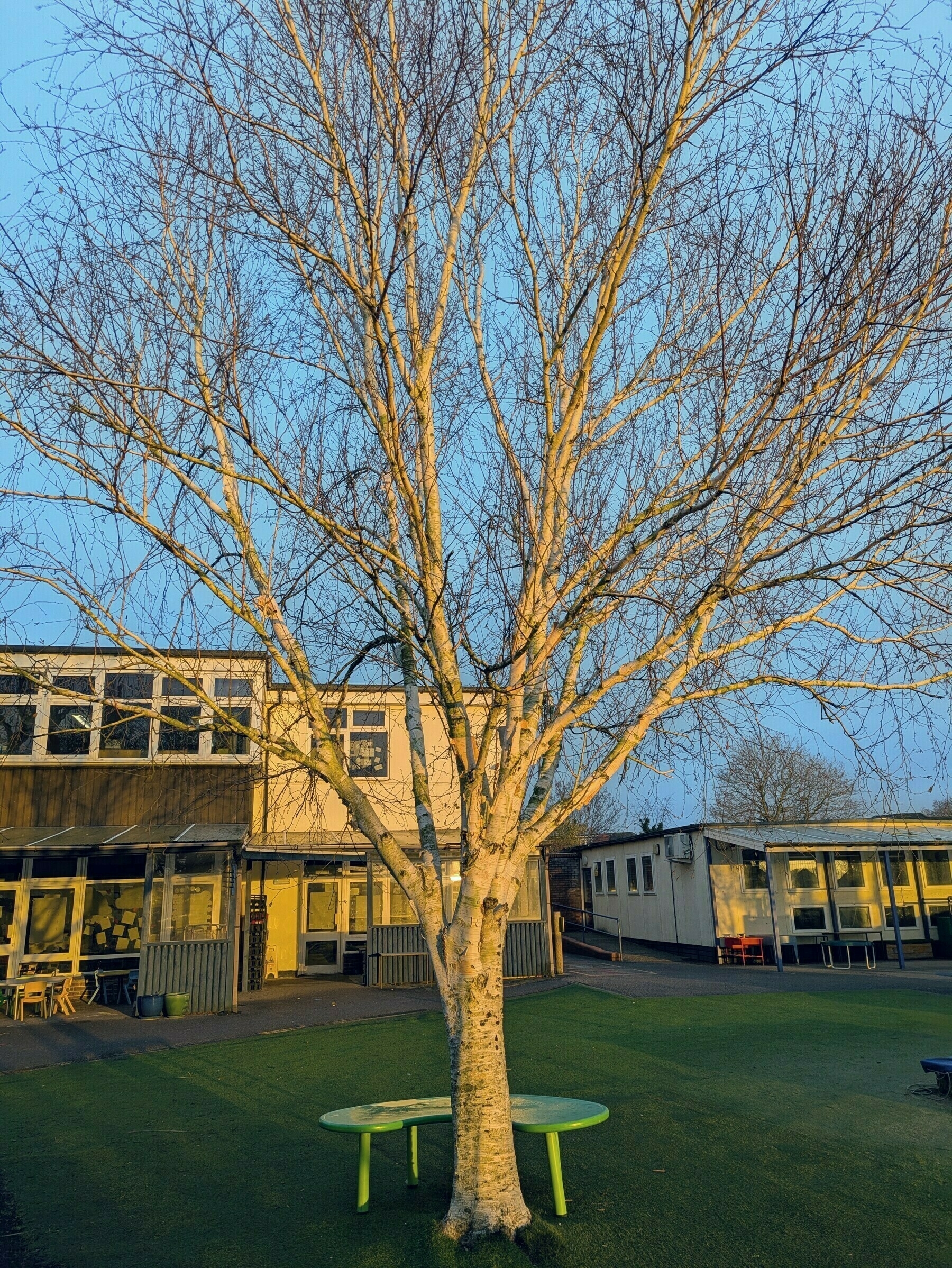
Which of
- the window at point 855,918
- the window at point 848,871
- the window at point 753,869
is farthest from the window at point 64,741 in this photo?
the window at point 855,918

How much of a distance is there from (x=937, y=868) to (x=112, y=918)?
819 inches

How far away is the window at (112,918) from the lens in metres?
19.8

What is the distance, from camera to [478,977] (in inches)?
207

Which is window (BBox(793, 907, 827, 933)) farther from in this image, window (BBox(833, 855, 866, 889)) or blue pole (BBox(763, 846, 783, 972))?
blue pole (BBox(763, 846, 783, 972))

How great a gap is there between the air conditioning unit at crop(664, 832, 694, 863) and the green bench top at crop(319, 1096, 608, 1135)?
1858 centimetres

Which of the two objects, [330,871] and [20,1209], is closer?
[20,1209]

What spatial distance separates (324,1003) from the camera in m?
16.7

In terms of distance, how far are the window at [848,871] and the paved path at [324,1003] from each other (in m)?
2.95

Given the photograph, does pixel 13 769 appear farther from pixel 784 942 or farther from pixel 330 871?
pixel 784 942

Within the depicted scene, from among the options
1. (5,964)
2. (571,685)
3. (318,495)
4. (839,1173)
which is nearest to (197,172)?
(318,495)

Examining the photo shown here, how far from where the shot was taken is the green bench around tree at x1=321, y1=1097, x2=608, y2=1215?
217 inches

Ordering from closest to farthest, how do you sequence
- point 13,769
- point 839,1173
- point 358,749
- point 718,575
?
point 718,575 < point 839,1173 < point 358,749 < point 13,769

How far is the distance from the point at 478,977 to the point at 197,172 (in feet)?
16.3

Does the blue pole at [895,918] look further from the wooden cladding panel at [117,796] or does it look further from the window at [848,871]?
the wooden cladding panel at [117,796]
